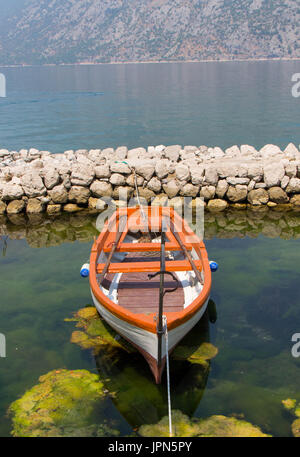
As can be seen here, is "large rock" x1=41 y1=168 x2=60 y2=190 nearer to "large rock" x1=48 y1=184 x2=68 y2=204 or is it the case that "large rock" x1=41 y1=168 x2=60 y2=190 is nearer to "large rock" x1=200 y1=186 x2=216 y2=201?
"large rock" x1=48 y1=184 x2=68 y2=204

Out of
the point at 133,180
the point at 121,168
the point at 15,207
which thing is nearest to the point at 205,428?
the point at 133,180

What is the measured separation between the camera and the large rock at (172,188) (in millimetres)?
14500

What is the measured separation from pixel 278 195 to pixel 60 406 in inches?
421

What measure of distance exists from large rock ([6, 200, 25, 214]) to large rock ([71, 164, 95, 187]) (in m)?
1.98

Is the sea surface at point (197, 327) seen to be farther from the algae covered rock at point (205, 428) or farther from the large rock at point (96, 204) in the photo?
the large rock at point (96, 204)

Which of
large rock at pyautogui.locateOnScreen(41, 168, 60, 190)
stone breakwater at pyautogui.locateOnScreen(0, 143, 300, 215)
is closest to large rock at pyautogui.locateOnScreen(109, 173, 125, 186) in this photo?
stone breakwater at pyautogui.locateOnScreen(0, 143, 300, 215)

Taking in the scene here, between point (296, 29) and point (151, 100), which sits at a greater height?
point (296, 29)

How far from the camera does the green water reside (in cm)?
638

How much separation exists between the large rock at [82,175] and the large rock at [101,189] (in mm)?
235

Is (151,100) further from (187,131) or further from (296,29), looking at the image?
(296,29)

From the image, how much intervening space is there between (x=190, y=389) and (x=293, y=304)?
340 cm

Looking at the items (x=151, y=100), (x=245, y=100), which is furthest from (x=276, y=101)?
(x=151, y=100)

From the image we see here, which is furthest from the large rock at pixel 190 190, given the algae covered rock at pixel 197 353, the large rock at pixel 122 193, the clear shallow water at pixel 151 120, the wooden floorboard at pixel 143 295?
the clear shallow water at pixel 151 120

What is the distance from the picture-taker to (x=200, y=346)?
7660 mm
